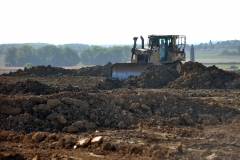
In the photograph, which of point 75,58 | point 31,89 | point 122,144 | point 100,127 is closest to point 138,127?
point 100,127

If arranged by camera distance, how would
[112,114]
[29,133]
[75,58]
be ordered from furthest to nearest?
[75,58] → [112,114] → [29,133]

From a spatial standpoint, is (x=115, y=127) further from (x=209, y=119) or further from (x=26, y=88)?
(x=26, y=88)

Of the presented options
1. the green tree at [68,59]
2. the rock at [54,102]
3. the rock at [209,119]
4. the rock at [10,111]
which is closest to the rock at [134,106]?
the rock at [209,119]

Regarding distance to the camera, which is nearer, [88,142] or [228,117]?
[88,142]

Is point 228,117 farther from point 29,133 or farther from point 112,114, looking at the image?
point 29,133

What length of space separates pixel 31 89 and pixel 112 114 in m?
4.94

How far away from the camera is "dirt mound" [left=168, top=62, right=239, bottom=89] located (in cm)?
1903

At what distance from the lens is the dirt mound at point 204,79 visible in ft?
62.4

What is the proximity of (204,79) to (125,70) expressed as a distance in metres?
4.37

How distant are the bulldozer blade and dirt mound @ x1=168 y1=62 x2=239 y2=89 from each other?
8.40 ft

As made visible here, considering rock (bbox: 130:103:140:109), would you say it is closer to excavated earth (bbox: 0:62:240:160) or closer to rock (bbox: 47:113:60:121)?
excavated earth (bbox: 0:62:240:160)

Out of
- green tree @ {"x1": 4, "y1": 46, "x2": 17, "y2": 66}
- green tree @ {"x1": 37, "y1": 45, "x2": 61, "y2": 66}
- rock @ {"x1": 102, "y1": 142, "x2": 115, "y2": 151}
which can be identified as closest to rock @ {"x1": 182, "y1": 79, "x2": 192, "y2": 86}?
rock @ {"x1": 102, "y1": 142, "x2": 115, "y2": 151}

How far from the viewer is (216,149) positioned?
336 inches

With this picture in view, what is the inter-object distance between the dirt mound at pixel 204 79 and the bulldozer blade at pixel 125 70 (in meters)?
2.56
